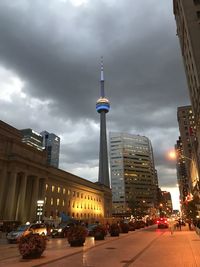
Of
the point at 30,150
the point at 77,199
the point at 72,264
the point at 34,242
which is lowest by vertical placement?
the point at 72,264

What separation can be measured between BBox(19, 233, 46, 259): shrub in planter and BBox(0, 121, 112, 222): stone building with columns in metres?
52.0

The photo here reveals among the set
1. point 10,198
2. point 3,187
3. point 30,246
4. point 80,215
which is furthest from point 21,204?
point 30,246

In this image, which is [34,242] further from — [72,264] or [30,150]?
[30,150]

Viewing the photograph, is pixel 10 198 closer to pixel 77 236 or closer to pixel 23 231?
pixel 23 231

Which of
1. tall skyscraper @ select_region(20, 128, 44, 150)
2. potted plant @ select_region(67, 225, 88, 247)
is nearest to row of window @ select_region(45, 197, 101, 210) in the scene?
tall skyscraper @ select_region(20, 128, 44, 150)

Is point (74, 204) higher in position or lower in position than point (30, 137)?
lower

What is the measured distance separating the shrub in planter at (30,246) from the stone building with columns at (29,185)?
51970 millimetres

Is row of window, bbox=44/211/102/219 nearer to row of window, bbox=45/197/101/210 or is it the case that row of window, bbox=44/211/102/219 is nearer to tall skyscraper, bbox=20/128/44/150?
row of window, bbox=45/197/101/210

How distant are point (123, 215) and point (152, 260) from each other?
164432 millimetres

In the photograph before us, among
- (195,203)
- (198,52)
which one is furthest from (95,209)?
(198,52)

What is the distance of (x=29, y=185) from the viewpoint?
7925 centimetres

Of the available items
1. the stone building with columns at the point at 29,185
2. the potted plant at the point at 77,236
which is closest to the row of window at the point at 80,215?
the stone building with columns at the point at 29,185

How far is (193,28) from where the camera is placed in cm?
5022

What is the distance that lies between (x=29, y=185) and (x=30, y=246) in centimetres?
6602
